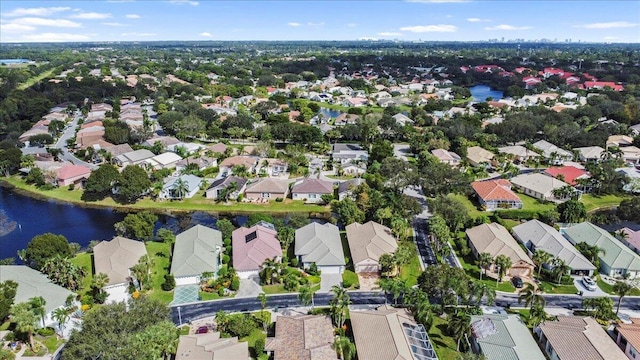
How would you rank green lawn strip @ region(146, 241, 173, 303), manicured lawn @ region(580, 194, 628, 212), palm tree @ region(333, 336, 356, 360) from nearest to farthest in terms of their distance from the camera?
palm tree @ region(333, 336, 356, 360) → green lawn strip @ region(146, 241, 173, 303) → manicured lawn @ region(580, 194, 628, 212)

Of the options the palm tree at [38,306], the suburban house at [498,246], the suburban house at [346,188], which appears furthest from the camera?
the suburban house at [346,188]

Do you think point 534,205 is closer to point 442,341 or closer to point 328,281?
point 328,281

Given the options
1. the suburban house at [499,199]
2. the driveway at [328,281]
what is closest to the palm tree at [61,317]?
the driveway at [328,281]

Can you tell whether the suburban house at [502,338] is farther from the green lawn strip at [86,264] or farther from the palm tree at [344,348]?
the green lawn strip at [86,264]

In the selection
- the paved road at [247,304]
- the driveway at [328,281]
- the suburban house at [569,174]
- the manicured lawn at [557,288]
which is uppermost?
the suburban house at [569,174]

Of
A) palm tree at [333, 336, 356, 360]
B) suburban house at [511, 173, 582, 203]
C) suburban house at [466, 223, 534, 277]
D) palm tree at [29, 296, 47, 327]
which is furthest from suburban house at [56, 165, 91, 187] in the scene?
suburban house at [511, 173, 582, 203]

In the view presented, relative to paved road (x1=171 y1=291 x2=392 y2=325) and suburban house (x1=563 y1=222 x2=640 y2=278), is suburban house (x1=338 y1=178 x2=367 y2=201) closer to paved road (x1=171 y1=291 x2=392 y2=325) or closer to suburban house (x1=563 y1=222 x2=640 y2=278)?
paved road (x1=171 y1=291 x2=392 y2=325)
